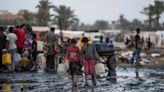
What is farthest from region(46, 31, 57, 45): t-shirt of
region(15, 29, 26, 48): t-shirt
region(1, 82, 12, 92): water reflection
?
region(1, 82, 12, 92): water reflection

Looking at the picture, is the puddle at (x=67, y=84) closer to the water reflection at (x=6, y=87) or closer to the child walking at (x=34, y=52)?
the water reflection at (x=6, y=87)

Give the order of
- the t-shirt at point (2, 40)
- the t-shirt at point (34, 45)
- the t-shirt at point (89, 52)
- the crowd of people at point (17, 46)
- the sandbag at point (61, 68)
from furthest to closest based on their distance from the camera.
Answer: the t-shirt at point (34, 45) → the t-shirt at point (2, 40) → the crowd of people at point (17, 46) → the sandbag at point (61, 68) → the t-shirt at point (89, 52)

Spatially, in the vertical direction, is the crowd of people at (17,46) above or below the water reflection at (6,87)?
above

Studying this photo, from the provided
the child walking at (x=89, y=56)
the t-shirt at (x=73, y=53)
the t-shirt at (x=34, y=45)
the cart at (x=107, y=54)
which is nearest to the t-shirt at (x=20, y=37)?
the t-shirt at (x=34, y=45)

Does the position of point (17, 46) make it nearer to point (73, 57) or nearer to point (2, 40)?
point (2, 40)

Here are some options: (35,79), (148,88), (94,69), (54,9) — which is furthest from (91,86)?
(54,9)

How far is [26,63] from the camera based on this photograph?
21.2 metres

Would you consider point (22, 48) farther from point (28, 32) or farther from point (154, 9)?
point (154, 9)

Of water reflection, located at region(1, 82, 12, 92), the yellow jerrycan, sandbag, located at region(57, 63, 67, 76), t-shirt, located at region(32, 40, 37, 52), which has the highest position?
t-shirt, located at region(32, 40, 37, 52)

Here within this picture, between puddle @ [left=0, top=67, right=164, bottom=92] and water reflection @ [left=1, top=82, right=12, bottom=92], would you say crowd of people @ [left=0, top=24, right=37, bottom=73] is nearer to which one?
puddle @ [left=0, top=67, right=164, bottom=92]

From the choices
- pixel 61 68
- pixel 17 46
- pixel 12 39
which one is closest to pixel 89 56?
pixel 61 68

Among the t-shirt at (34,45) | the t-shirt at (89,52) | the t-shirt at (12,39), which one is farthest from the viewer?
the t-shirt at (34,45)

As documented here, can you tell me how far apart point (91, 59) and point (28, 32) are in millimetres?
7771

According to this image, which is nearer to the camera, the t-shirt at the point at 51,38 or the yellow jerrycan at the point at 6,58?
the yellow jerrycan at the point at 6,58
